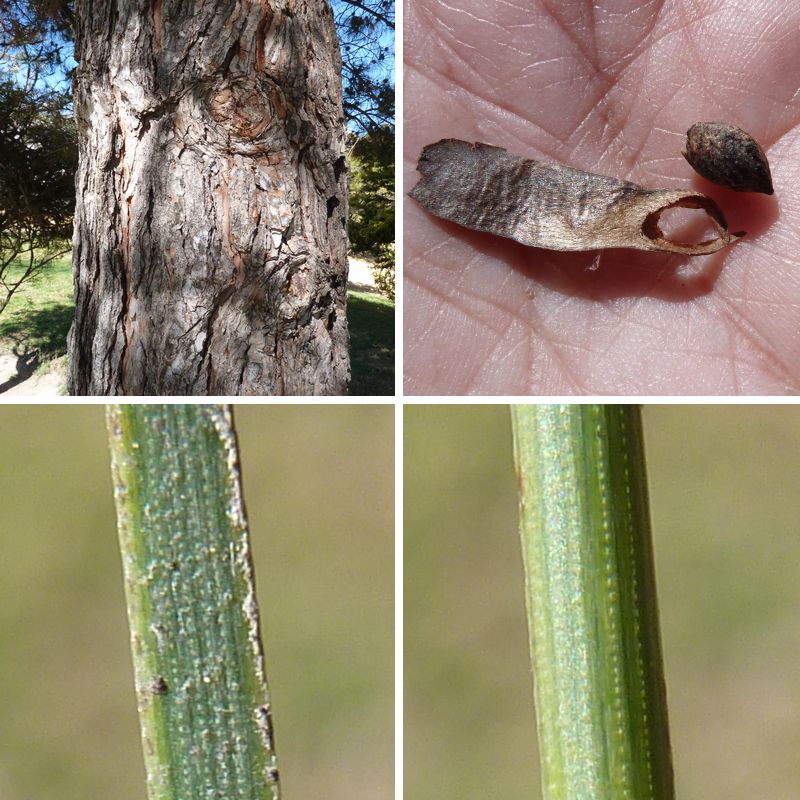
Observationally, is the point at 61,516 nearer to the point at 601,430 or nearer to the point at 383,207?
the point at 383,207

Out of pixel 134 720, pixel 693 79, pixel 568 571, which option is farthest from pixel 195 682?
pixel 693 79

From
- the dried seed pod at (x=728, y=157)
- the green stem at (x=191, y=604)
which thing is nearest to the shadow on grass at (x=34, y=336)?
the dried seed pod at (x=728, y=157)

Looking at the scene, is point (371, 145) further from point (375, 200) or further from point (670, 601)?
point (670, 601)

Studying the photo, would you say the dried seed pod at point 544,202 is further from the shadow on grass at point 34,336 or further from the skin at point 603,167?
the shadow on grass at point 34,336

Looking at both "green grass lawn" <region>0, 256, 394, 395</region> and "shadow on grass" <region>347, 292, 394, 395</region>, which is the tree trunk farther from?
"green grass lawn" <region>0, 256, 394, 395</region>

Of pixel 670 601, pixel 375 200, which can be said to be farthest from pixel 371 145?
pixel 670 601

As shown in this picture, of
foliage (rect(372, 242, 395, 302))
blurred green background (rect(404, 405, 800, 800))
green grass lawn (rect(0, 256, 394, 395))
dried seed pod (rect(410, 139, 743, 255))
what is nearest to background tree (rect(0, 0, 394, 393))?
dried seed pod (rect(410, 139, 743, 255))
